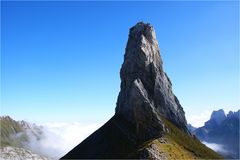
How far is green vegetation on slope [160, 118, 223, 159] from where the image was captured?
17439cm

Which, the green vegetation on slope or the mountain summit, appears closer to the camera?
the mountain summit

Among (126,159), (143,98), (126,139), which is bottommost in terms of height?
(126,159)

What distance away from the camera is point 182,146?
184 metres

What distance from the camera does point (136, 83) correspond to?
7436 inches

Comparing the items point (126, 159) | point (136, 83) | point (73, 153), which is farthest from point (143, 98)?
point (73, 153)

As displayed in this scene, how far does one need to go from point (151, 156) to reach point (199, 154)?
36761 millimetres

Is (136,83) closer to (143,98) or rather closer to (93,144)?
(143,98)

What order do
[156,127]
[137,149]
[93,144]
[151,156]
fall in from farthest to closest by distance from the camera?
1. [93,144]
2. [156,127]
3. [137,149]
4. [151,156]

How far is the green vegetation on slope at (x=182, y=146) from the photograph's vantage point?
17439cm

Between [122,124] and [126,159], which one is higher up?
[122,124]

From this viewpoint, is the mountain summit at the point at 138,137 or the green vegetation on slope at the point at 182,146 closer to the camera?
the mountain summit at the point at 138,137

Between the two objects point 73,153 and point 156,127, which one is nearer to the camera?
point 156,127

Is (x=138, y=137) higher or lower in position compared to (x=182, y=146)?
higher

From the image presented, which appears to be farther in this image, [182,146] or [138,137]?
[182,146]
